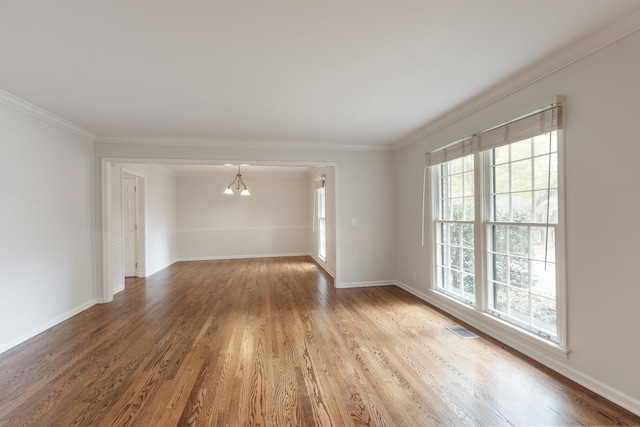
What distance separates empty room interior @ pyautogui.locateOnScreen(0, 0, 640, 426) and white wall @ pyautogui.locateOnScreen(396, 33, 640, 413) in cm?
1

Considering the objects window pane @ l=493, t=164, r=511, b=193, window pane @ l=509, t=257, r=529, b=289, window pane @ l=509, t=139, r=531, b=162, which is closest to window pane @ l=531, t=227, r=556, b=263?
window pane @ l=509, t=257, r=529, b=289

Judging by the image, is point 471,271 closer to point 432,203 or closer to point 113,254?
point 432,203

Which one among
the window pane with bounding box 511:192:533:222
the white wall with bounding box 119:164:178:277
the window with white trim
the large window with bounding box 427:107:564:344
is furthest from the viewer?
the window with white trim

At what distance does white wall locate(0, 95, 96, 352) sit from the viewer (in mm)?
2820

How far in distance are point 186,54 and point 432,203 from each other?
3.31 meters

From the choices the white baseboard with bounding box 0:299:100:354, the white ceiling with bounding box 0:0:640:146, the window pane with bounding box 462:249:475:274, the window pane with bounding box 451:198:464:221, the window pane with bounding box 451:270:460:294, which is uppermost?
the white ceiling with bounding box 0:0:640:146

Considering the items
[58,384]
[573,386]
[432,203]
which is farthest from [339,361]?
[432,203]

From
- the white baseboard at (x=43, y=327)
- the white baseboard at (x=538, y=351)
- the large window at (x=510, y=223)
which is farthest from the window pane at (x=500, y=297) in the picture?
the white baseboard at (x=43, y=327)

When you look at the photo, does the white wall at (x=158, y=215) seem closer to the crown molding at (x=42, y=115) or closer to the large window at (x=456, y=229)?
the crown molding at (x=42, y=115)

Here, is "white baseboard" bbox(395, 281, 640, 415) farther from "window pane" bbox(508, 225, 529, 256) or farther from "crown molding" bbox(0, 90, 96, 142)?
"crown molding" bbox(0, 90, 96, 142)

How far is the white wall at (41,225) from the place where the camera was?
9.25 feet

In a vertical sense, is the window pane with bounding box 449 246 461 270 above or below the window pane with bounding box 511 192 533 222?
below

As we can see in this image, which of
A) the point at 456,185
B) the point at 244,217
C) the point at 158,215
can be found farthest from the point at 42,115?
the point at 244,217

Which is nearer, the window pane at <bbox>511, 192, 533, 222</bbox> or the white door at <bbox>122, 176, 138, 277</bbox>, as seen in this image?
the window pane at <bbox>511, 192, 533, 222</bbox>
